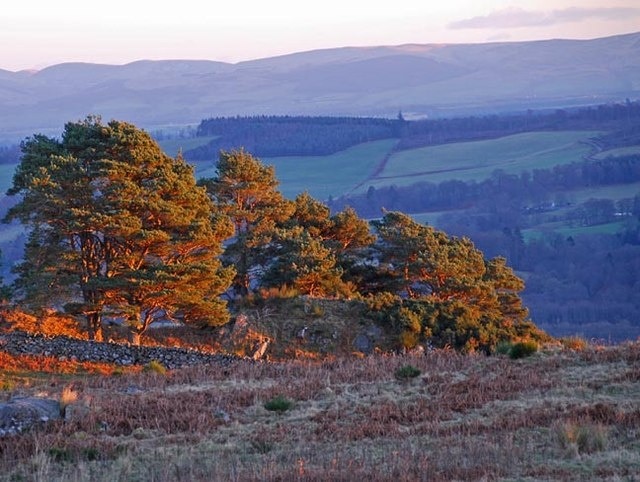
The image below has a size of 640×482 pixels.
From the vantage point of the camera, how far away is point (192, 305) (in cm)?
2681

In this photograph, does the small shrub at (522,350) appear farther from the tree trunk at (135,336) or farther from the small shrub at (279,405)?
the tree trunk at (135,336)

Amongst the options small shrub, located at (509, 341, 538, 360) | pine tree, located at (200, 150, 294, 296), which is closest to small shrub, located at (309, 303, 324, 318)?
pine tree, located at (200, 150, 294, 296)

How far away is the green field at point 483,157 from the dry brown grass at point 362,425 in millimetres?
94893

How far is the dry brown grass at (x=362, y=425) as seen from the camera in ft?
31.1

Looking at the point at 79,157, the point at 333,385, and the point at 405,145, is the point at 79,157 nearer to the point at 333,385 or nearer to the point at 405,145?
the point at 333,385

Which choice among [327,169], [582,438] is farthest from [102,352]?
[327,169]

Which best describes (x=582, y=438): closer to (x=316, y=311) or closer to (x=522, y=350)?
(x=522, y=350)

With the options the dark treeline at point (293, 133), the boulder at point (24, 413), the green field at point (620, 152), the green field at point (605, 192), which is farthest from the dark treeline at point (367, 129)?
the boulder at point (24, 413)

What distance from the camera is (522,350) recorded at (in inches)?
654

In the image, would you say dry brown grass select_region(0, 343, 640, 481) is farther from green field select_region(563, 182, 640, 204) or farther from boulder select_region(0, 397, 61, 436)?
green field select_region(563, 182, 640, 204)

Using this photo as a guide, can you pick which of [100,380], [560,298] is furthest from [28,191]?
[560,298]

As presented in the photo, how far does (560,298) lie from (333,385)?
59.4m

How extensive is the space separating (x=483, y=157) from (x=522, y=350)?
373 feet

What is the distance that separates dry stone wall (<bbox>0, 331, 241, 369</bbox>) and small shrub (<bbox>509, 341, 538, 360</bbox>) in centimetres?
618
